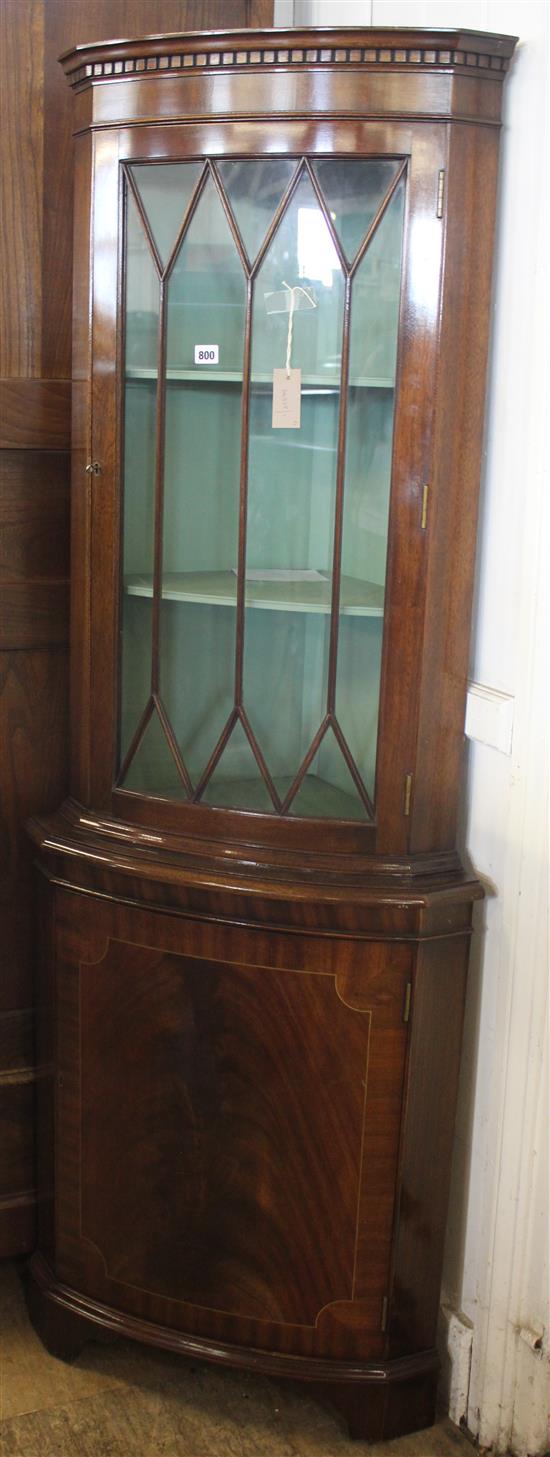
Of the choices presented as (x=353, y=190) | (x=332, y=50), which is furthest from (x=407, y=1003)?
(x=332, y=50)

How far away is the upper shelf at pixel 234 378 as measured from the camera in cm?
166

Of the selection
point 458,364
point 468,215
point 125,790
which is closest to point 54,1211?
point 125,790

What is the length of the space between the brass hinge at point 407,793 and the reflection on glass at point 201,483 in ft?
0.80

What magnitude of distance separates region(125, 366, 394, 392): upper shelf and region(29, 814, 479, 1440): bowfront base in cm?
58

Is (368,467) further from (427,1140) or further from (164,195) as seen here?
(427,1140)

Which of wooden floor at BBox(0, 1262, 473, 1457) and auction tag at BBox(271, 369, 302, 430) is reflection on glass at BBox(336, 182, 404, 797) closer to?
auction tag at BBox(271, 369, 302, 430)

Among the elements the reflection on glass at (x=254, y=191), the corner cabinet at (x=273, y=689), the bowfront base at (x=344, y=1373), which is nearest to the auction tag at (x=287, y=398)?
the corner cabinet at (x=273, y=689)

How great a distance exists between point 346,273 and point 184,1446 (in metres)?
1.50

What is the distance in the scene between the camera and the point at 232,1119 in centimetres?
182

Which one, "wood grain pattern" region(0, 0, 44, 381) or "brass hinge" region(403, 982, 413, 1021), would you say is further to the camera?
"wood grain pattern" region(0, 0, 44, 381)

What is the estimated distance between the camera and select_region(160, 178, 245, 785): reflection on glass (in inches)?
66.9

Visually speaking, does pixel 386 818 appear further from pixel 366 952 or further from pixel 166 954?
pixel 166 954

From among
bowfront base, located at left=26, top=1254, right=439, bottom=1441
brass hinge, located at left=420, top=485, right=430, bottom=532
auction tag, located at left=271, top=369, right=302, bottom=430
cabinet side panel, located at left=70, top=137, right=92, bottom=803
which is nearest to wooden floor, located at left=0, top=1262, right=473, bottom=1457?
bowfront base, located at left=26, top=1254, right=439, bottom=1441

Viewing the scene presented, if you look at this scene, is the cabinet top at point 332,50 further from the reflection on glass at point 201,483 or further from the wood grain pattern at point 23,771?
the wood grain pattern at point 23,771
